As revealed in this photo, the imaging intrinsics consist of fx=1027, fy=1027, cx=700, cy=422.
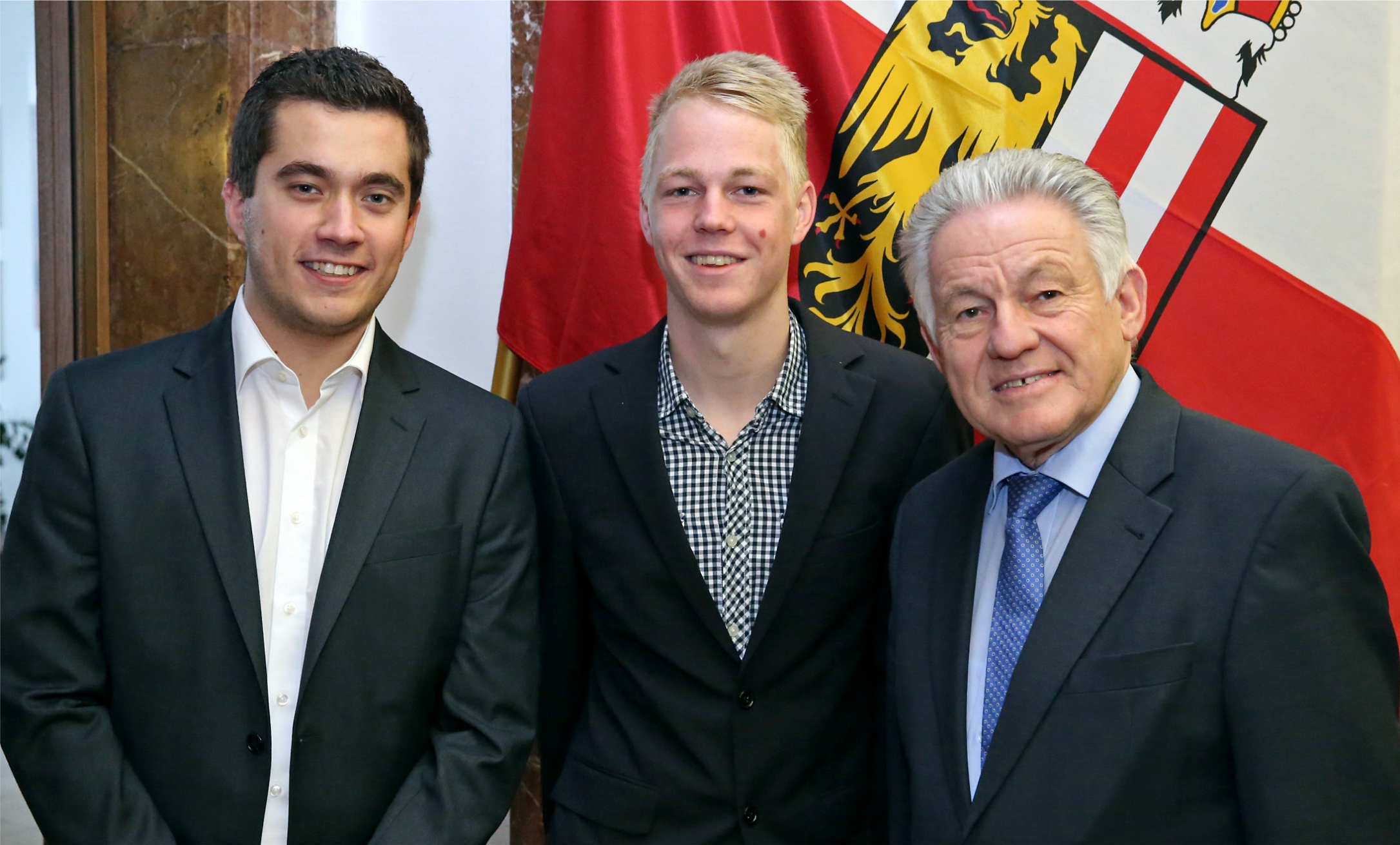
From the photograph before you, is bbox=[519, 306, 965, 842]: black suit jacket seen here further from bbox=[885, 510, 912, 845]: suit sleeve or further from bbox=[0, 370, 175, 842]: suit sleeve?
bbox=[0, 370, 175, 842]: suit sleeve

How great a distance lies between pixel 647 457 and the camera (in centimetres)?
179

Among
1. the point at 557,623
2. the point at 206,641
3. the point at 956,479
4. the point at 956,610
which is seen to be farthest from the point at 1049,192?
the point at 206,641

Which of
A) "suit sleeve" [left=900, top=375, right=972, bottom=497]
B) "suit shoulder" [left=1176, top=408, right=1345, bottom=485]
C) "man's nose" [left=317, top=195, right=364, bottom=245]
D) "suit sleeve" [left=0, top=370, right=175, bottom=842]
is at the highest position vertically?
"suit shoulder" [left=1176, top=408, right=1345, bottom=485]

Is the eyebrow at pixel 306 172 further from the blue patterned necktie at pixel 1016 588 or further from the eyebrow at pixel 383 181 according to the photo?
the blue patterned necktie at pixel 1016 588

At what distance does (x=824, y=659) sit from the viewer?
→ 176 cm

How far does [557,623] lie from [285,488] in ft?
1.79

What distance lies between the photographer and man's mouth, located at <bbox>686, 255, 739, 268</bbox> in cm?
177

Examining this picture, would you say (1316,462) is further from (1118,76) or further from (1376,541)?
(1118,76)

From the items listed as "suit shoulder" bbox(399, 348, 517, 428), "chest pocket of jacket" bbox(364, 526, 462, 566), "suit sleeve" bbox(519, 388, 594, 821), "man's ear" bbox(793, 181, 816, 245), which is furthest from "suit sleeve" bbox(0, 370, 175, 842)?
"man's ear" bbox(793, 181, 816, 245)

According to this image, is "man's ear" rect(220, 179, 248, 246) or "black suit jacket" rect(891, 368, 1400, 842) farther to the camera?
"man's ear" rect(220, 179, 248, 246)

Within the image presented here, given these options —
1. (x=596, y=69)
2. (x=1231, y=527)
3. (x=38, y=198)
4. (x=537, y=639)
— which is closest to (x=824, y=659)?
(x=537, y=639)

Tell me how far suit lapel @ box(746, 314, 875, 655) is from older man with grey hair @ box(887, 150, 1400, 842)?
24cm

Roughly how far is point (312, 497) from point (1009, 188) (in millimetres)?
1127

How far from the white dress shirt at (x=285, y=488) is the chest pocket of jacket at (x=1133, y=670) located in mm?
1090
